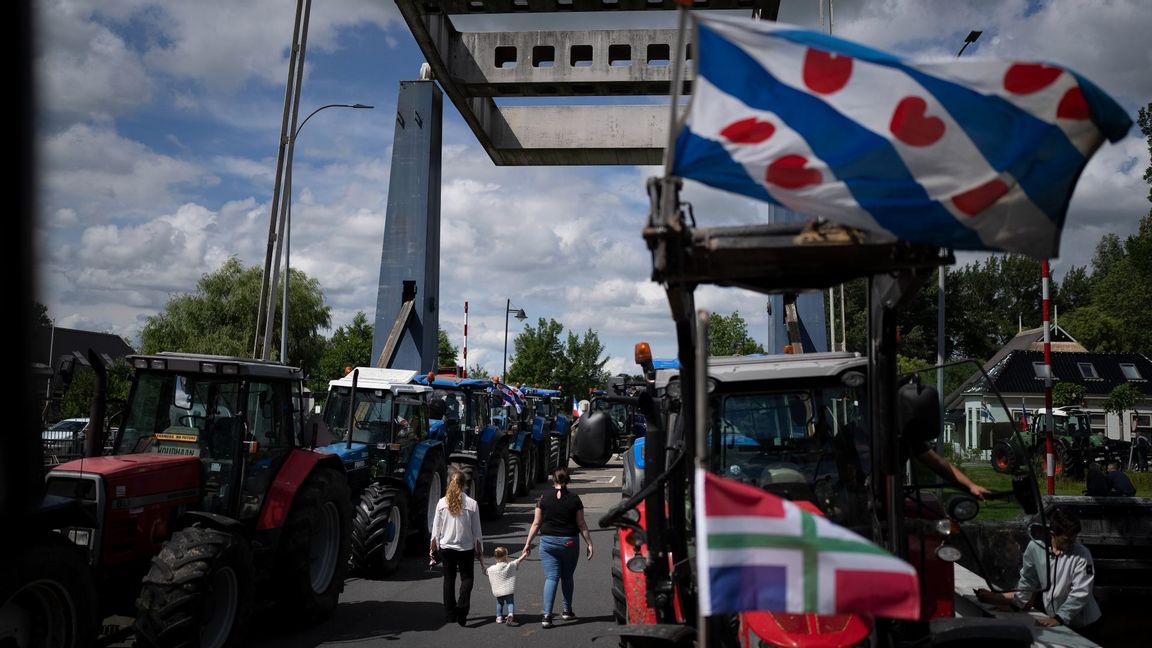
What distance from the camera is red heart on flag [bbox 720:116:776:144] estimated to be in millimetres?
3602

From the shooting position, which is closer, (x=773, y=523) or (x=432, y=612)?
(x=773, y=523)

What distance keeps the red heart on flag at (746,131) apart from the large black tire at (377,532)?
8998 mm

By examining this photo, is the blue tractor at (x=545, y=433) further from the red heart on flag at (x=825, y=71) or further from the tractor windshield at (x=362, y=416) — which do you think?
the red heart on flag at (x=825, y=71)

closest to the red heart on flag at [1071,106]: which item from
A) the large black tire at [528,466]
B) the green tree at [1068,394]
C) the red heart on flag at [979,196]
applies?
the red heart on flag at [979,196]

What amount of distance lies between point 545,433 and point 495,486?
8336 millimetres

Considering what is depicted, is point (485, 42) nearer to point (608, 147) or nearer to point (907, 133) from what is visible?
point (608, 147)

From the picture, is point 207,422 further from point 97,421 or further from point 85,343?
point 85,343

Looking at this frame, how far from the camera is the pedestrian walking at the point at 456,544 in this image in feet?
31.3

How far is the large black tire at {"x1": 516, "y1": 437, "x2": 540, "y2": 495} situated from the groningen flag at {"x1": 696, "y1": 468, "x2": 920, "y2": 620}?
18179 mm

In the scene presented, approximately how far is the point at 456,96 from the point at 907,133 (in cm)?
1682

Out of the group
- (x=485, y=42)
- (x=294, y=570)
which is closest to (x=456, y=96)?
(x=485, y=42)

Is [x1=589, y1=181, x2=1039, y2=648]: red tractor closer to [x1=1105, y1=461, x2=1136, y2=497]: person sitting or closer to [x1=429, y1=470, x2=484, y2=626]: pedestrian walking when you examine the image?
[x1=429, y1=470, x2=484, y2=626]: pedestrian walking

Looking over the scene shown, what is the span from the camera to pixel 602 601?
1080 centimetres

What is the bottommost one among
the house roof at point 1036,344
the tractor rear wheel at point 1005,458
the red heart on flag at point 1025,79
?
the tractor rear wheel at point 1005,458
